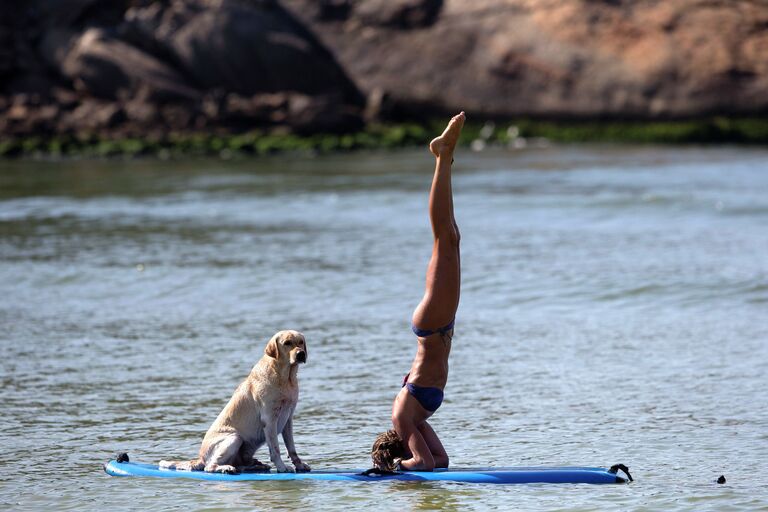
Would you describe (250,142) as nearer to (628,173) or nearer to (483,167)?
(483,167)

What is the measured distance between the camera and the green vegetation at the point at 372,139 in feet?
128

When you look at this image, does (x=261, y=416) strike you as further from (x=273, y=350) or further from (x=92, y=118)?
(x=92, y=118)

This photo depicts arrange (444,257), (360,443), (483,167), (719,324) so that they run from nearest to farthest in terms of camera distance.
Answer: (444,257) → (360,443) → (719,324) → (483,167)

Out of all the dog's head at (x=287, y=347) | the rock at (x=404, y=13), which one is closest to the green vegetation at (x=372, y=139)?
the rock at (x=404, y=13)

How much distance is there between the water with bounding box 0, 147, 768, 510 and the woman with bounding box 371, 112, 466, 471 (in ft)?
0.71

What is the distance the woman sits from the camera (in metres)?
8.92

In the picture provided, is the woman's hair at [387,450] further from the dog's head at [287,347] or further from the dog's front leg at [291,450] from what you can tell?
the dog's head at [287,347]

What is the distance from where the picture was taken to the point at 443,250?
8.98 m

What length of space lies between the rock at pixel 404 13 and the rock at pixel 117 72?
594cm

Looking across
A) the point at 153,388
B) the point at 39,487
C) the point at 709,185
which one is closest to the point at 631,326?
the point at 153,388

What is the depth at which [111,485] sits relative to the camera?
373 inches

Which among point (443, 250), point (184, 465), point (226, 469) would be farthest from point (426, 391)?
point (184, 465)

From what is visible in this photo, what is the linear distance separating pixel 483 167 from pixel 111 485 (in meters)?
25.0

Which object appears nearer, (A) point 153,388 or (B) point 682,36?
(A) point 153,388
